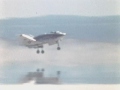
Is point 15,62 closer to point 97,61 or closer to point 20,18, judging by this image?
point 20,18

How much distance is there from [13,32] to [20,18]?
4.0 inches

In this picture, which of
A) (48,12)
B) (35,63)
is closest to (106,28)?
(48,12)

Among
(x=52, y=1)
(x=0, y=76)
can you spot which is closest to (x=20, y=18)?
(x=52, y=1)

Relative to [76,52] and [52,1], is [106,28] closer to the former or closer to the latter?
[76,52]

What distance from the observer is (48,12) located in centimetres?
158

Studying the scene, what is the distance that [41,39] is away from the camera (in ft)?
5.16

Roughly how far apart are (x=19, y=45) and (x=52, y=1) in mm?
353

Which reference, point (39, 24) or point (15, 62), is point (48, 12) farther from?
point (15, 62)

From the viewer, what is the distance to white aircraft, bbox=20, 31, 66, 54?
5.12ft

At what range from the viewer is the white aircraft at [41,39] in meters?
1.56

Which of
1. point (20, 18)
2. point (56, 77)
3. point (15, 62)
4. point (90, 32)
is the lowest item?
point (56, 77)

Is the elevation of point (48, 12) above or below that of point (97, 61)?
above

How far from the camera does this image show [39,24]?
5.17 feet

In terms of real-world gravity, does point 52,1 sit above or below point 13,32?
above
